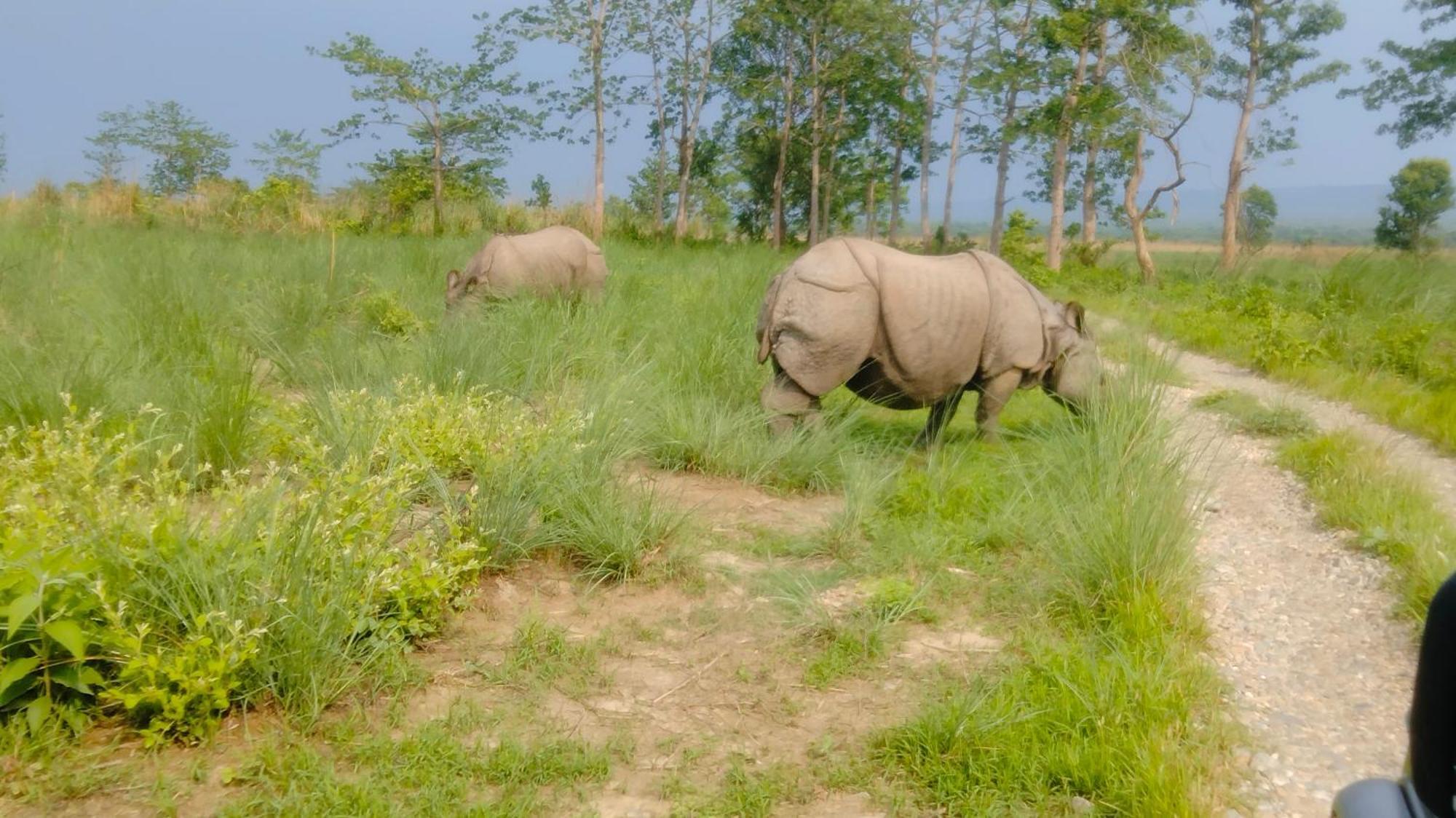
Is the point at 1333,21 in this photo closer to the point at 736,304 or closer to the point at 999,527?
the point at 736,304

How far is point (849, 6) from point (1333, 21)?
8.41m

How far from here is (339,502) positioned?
3.75 meters

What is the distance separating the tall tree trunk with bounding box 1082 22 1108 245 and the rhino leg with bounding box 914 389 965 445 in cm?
1360

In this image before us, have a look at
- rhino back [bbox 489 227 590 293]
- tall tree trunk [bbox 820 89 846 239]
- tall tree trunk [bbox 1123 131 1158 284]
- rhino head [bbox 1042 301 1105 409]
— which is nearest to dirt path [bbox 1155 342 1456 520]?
rhino head [bbox 1042 301 1105 409]

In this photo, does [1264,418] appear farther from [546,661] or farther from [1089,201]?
[1089,201]

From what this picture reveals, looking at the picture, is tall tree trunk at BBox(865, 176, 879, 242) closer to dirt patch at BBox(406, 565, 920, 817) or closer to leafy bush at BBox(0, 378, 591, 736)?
dirt patch at BBox(406, 565, 920, 817)

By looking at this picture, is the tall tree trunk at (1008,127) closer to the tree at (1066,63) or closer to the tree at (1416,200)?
the tree at (1066,63)

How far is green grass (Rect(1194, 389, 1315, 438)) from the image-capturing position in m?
7.47

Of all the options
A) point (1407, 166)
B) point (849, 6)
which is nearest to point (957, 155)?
point (849, 6)

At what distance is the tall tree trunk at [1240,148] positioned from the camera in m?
19.8

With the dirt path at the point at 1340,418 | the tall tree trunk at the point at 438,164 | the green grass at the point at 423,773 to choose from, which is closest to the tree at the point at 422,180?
the tall tree trunk at the point at 438,164

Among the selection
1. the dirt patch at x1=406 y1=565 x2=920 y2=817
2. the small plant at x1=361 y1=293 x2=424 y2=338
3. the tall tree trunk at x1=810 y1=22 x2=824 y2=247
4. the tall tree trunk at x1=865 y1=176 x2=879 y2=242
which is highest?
the tall tree trunk at x1=810 y1=22 x2=824 y2=247

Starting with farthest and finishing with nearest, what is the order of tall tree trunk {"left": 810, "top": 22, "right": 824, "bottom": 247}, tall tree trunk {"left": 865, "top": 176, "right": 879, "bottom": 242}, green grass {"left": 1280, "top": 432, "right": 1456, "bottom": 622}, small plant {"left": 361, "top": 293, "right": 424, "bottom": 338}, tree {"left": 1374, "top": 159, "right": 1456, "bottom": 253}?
tall tree trunk {"left": 865, "top": 176, "right": 879, "bottom": 242}
tall tree trunk {"left": 810, "top": 22, "right": 824, "bottom": 247}
tree {"left": 1374, "top": 159, "right": 1456, "bottom": 253}
small plant {"left": 361, "top": 293, "right": 424, "bottom": 338}
green grass {"left": 1280, "top": 432, "right": 1456, "bottom": 622}

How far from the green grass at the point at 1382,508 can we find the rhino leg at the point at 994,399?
1690 mm
